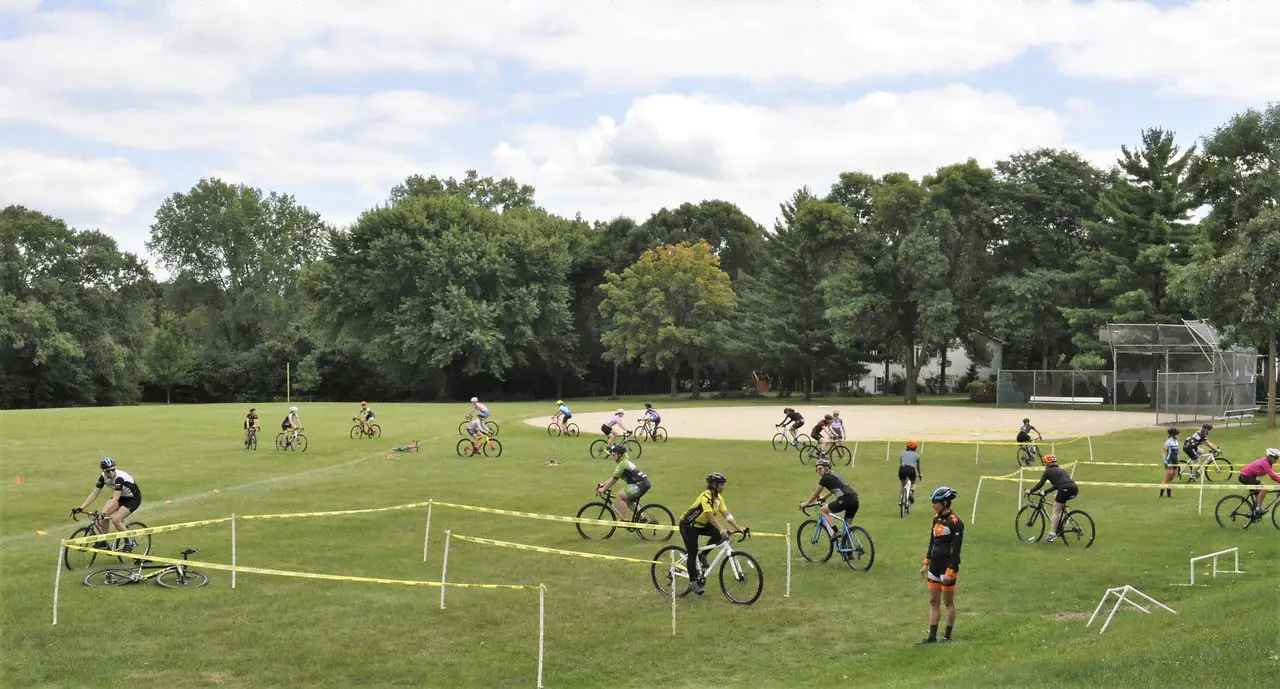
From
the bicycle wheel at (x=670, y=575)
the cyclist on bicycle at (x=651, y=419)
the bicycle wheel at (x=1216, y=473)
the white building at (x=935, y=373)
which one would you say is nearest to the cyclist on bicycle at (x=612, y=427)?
the cyclist on bicycle at (x=651, y=419)

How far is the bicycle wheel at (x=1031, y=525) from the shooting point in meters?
19.7

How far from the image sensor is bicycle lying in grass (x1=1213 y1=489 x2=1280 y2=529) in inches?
801

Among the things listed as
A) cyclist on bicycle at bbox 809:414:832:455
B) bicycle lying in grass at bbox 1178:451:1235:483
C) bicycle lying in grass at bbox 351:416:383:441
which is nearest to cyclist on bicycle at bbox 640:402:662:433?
cyclist on bicycle at bbox 809:414:832:455

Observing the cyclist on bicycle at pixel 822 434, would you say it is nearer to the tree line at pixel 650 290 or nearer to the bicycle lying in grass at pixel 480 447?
the bicycle lying in grass at pixel 480 447

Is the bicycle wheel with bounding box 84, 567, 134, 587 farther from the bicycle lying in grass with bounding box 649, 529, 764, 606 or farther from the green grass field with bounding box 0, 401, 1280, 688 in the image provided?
the bicycle lying in grass with bounding box 649, 529, 764, 606

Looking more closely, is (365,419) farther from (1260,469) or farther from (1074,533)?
(1260,469)

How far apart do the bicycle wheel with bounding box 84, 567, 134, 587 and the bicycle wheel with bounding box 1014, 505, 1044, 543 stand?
51.1ft

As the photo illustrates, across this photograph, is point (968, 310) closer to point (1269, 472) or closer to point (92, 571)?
point (1269, 472)

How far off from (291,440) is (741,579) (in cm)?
2559

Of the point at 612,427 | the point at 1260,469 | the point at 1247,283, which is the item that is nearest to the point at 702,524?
the point at 1260,469

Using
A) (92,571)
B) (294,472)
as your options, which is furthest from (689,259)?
(92,571)

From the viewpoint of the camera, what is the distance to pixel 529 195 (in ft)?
382

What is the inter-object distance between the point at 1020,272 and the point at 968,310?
4.67 m

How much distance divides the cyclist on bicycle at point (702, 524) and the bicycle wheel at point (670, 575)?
0.25m
